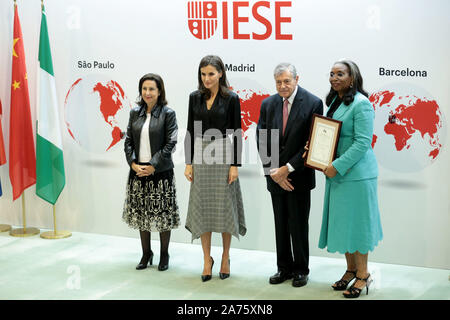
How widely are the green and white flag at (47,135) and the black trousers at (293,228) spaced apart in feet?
8.46

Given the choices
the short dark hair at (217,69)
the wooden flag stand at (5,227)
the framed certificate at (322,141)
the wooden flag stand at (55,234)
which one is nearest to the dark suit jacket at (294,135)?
the framed certificate at (322,141)

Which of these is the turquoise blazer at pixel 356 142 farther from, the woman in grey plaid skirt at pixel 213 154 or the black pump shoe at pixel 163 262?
the black pump shoe at pixel 163 262

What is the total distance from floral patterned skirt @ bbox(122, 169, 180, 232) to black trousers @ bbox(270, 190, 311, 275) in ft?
2.97

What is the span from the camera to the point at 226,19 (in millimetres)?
5656

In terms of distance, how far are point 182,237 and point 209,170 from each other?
4.90ft

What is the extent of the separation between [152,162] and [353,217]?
1674 millimetres

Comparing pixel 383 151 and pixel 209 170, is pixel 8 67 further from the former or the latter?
pixel 383 151

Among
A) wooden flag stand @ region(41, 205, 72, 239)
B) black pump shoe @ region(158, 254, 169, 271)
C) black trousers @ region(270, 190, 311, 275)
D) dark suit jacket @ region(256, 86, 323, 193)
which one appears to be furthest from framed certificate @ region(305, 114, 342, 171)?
wooden flag stand @ region(41, 205, 72, 239)

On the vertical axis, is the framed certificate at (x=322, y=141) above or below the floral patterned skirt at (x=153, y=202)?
above

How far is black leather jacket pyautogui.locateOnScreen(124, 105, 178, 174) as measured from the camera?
5.08 meters

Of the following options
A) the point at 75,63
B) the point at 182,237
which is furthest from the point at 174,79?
the point at 182,237

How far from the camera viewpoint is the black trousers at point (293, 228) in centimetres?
478

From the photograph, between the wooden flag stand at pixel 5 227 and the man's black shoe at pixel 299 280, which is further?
the wooden flag stand at pixel 5 227

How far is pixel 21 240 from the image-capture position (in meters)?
6.36
